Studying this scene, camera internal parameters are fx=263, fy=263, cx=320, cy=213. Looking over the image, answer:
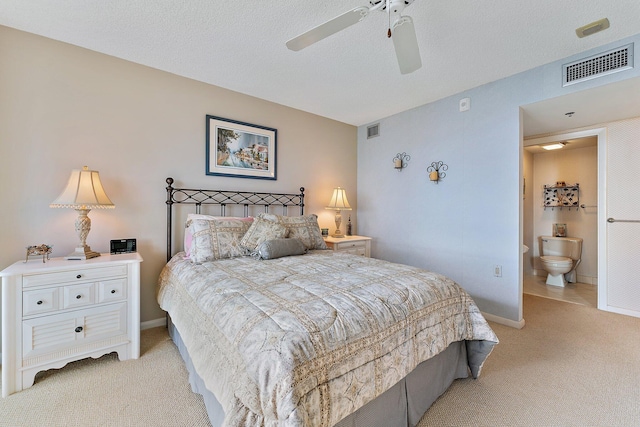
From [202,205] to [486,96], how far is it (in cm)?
339

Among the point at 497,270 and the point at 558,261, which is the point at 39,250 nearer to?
the point at 497,270

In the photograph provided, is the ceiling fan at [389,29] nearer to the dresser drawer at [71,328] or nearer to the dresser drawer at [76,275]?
the dresser drawer at [76,275]

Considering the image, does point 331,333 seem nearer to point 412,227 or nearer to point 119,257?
point 119,257

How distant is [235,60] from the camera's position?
247 centimetres

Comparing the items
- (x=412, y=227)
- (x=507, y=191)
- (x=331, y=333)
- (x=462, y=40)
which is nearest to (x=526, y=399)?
(x=331, y=333)

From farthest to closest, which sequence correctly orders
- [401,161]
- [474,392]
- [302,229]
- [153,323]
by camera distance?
[401,161] → [302,229] → [153,323] → [474,392]

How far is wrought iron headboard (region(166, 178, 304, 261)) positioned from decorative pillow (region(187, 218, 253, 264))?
1.39 feet

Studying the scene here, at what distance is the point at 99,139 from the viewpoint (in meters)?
2.38

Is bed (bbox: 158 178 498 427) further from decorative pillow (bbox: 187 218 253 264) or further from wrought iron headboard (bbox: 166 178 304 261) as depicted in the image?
wrought iron headboard (bbox: 166 178 304 261)

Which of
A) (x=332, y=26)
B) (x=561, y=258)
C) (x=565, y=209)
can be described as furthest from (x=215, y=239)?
(x=565, y=209)

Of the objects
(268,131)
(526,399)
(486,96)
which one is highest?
(486,96)

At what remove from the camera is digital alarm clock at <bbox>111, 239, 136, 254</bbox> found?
7.64 feet

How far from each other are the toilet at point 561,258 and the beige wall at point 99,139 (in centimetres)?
484

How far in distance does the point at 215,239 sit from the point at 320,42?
75.4 inches
